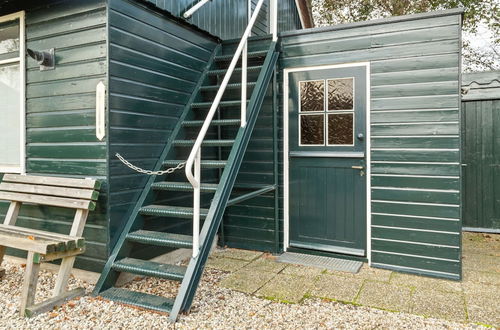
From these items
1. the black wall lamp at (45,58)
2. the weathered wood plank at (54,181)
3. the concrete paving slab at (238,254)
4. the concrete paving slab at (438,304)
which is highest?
the black wall lamp at (45,58)

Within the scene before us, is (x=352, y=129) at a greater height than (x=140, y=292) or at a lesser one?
greater

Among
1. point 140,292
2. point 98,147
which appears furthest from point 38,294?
point 98,147

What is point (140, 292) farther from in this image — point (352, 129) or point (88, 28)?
point (352, 129)

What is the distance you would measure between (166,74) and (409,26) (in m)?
2.23

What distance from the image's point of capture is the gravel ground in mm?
2359

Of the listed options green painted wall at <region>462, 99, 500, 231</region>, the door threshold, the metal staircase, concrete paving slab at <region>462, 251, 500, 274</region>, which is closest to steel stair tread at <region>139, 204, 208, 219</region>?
the metal staircase

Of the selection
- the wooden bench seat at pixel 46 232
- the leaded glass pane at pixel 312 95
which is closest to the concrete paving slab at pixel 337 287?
the leaded glass pane at pixel 312 95

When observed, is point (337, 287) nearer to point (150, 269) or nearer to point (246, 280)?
point (246, 280)

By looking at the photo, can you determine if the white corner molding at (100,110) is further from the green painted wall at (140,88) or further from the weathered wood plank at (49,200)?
the weathered wood plank at (49,200)

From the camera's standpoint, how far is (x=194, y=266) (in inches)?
102

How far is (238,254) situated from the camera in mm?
3986

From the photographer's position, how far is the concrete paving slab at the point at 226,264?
351cm

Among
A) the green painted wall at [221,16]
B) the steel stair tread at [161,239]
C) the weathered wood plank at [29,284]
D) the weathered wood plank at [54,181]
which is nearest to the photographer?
the weathered wood plank at [29,284]

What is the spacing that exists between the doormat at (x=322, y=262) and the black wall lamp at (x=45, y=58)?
2.71 m
